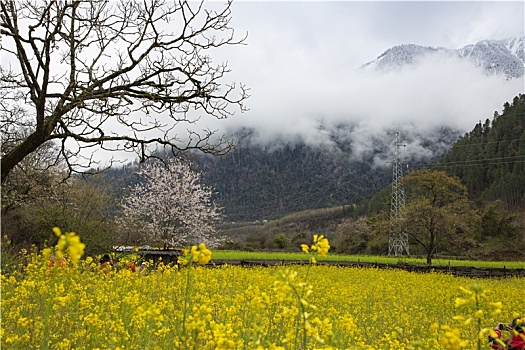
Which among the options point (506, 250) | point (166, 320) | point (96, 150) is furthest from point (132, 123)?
point (506, 250)

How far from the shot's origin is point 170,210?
25.3 meters

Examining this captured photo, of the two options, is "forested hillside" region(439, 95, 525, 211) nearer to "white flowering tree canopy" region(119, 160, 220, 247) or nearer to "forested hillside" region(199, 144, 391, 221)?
"white flowering tree canopy" region(119, 160, 220, 247)

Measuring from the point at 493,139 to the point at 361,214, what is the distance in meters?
22.6

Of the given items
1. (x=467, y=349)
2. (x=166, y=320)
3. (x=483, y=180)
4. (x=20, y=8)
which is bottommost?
(x=467, y=349)

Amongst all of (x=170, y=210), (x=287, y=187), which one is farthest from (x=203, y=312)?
(x=287, y=187)

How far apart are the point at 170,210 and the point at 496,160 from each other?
5446 cm

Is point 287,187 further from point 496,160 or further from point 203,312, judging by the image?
point 203,312

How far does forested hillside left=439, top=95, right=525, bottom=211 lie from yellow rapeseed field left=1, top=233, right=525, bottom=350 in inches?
2076

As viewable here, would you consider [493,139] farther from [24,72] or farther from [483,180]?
[24,72]

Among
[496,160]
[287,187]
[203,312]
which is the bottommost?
[203,312]

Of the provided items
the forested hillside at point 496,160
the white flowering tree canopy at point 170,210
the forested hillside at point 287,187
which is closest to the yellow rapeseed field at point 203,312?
the white flowering tree canopy at point 170,210

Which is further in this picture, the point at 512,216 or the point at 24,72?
the point at 512,216

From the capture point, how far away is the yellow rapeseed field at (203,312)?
5.99 ft

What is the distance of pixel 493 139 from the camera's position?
6594 cm
